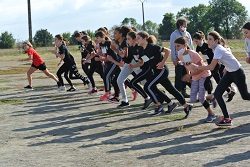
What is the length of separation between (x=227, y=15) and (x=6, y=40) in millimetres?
67751

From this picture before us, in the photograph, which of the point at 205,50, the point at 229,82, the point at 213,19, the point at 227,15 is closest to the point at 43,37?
the point at 213,19

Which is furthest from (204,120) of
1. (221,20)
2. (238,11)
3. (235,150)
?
(238,11)

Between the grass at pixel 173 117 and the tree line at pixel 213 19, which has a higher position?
the tree line at pixel 213 19

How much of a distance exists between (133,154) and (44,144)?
158 centimetres

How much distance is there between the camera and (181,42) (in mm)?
8945

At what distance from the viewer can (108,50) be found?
11.9 m

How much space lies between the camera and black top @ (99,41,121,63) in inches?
462

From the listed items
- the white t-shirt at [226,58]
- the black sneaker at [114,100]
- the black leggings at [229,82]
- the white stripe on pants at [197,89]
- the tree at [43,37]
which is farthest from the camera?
the tree at [43,37]

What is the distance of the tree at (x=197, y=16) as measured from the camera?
125 m

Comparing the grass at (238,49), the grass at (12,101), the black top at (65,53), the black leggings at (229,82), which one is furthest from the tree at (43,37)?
the black leggings at (229,82)

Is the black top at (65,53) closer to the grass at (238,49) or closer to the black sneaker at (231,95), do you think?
the black sneaker at (231,95)

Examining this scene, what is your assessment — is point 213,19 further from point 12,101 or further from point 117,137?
point 117,137

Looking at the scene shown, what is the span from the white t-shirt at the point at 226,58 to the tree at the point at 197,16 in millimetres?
114961

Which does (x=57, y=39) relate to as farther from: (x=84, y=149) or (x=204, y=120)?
(x=84, y=149)
